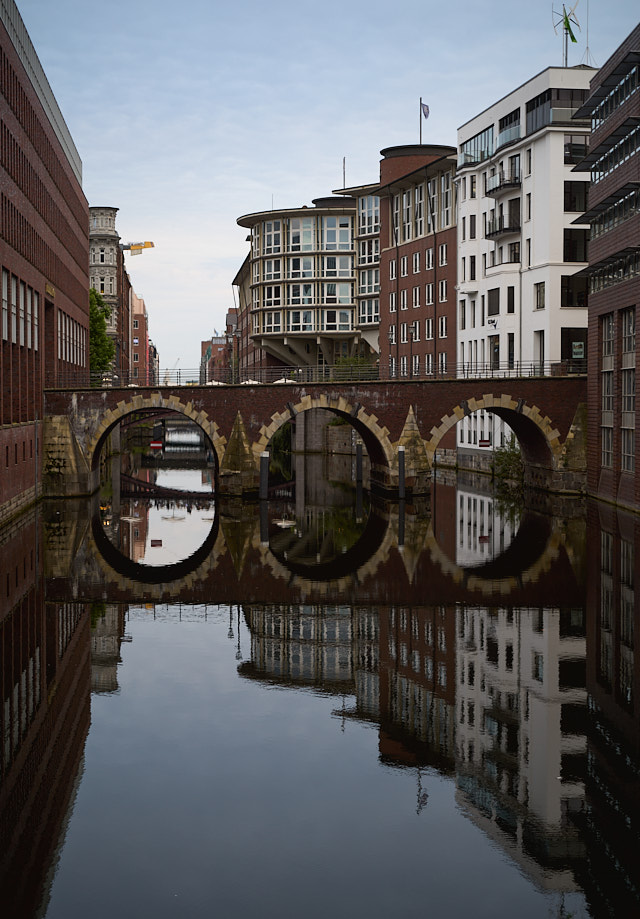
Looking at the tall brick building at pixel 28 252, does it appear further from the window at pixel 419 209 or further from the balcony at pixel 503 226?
the balcony at pixel 503 226

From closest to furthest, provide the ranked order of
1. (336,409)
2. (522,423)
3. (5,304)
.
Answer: (5,304) → (336,409) → (522,423)

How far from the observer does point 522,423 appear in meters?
64.2

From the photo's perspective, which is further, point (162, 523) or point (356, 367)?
point (356, 367)

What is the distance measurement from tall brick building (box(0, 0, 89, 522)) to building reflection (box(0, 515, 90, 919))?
19.6m

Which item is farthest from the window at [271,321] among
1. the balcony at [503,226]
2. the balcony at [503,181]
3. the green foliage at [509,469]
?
the green foliage at [509,469]

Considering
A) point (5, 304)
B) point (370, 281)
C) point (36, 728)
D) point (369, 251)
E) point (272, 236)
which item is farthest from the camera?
point (272, 236)

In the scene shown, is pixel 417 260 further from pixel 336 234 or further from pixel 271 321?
pixel 271 321

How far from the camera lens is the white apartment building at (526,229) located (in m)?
63.7

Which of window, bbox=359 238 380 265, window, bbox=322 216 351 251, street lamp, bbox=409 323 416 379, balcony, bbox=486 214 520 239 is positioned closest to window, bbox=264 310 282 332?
window, bbox=322 216 351 251

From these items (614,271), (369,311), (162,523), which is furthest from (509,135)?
(369,311)

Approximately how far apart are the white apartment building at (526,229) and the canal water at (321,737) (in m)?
29.9

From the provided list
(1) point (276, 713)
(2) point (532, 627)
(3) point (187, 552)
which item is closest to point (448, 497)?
(3) point (187, 552)

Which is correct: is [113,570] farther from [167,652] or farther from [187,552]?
[167,652]

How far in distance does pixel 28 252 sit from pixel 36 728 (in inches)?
1655
